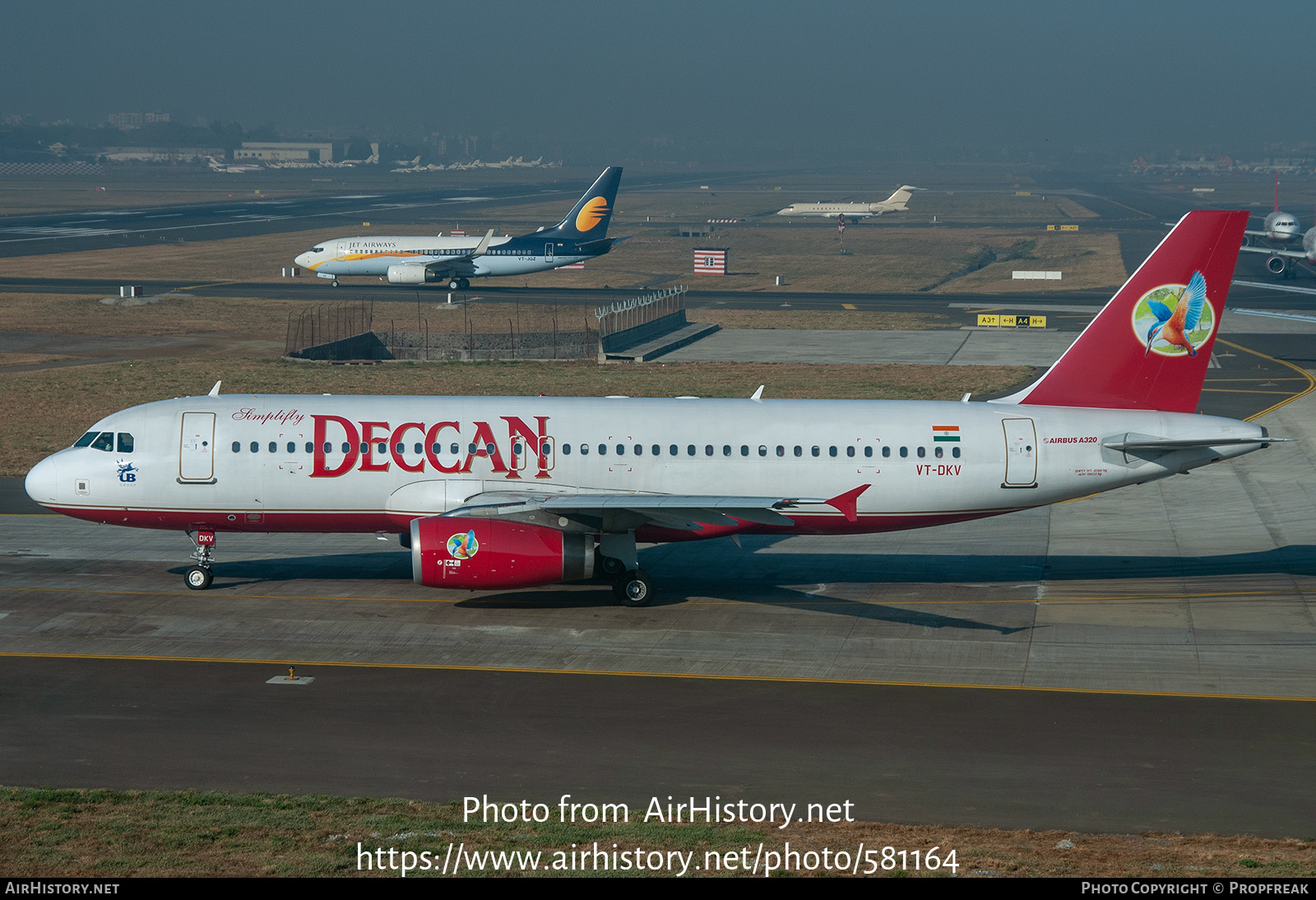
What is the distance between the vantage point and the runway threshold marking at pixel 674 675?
25031 mm

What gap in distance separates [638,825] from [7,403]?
48.4 m

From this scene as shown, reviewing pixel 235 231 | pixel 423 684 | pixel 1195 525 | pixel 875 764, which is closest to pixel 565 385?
pixel 1195 525

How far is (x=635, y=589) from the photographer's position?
3092 centimetres

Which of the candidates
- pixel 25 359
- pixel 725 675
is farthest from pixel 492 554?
pixel 25 359

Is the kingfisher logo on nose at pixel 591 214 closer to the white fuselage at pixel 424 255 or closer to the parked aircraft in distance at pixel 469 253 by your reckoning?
the parked aircraft in distance at pixel 469 253

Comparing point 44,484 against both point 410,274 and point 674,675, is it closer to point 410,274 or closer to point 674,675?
point 674,675

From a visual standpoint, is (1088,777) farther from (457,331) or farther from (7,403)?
(457,331)

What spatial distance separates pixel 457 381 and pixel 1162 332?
40.2m

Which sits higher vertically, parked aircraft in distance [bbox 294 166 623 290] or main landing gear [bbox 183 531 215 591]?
parked aircraft in distance [bbox 294 166 623 290]

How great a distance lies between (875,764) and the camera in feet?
69.9

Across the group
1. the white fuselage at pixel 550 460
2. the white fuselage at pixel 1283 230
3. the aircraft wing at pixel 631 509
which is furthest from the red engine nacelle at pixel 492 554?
the white fuselage at pixel 1283 230

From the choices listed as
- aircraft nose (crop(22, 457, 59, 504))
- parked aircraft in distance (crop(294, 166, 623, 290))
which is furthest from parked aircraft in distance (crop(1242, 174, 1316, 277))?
aircraft nose (crop(22, 457, 59, 504))

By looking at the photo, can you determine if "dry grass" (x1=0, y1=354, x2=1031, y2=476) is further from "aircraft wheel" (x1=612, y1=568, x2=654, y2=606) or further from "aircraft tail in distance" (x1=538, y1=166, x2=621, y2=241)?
"aircraft tail in distance" (x1=538, y1=166, x2=621, y2=241)

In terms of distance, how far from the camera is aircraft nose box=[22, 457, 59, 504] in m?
31.2
